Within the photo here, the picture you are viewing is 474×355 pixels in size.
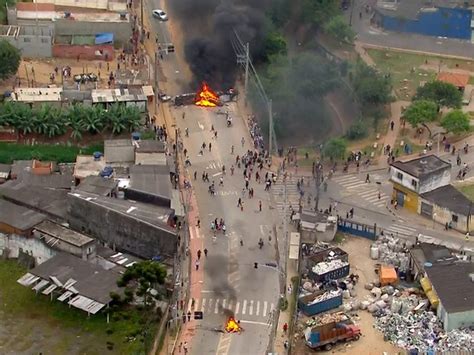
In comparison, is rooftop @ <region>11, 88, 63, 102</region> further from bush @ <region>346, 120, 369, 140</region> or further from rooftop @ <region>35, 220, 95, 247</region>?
bush @ <region>346, 120, 369, 140</region>

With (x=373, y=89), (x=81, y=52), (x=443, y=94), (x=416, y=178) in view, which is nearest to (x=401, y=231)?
(x=416, y=178)

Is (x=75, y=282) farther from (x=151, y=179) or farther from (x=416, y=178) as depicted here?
(x=416, y=178)

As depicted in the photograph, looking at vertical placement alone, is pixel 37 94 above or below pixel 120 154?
above

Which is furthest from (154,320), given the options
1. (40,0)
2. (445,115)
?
(40,0)

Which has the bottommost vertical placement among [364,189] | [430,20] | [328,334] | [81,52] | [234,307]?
[234,307]

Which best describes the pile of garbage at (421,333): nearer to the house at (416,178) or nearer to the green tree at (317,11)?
the house at (416,178)


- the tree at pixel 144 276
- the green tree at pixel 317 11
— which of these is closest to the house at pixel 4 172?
the tree at pixel 144 276
